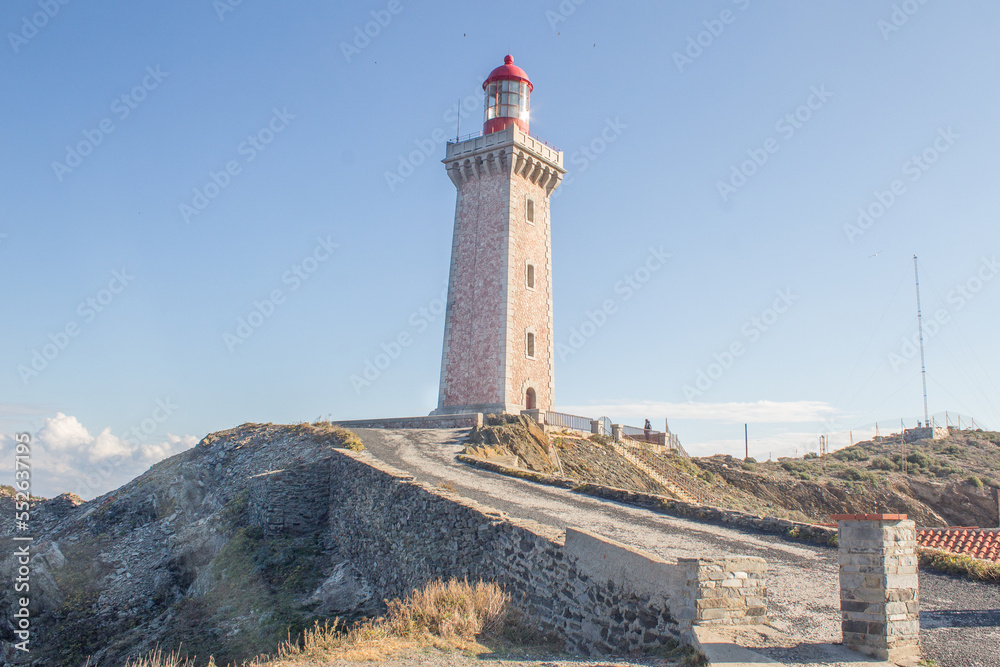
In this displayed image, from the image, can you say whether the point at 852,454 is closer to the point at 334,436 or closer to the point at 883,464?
the point at 883,464

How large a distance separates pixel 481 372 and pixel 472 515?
699 inches

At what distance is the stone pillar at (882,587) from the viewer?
6656 mm

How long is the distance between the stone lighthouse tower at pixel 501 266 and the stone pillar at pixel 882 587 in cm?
2231

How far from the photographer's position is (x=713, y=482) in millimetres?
30922

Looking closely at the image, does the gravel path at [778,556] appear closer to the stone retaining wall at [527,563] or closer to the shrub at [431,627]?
the stone retaining wall at [527,563]

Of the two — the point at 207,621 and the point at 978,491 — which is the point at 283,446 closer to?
the point at 207,621

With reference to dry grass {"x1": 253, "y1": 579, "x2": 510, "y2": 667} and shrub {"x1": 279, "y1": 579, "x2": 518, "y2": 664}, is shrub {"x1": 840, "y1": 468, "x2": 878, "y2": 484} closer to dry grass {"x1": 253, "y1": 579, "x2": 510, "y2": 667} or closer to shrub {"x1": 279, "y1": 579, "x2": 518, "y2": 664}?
shrub {"x1": 279, "y1": 579, "x2": 518, "y2": 664}

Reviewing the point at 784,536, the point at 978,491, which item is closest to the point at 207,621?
the point at 784,536

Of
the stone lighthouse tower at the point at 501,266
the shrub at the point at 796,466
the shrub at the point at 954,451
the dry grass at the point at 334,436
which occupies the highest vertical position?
the stone lighthouse tower at the point at 501,266

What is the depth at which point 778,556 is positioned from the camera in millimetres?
10961

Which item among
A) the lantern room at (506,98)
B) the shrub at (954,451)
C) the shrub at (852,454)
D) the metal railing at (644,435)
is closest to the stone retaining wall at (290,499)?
the metal railing at (644,435)

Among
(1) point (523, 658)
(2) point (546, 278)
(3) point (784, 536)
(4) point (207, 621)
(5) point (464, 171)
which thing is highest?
(5) point (464, 171)

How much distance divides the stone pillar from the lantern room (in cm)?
2750

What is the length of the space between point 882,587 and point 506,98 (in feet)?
94.1
